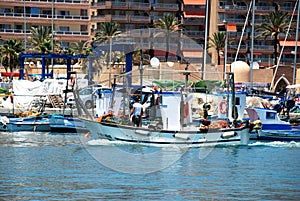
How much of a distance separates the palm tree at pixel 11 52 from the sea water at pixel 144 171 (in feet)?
184

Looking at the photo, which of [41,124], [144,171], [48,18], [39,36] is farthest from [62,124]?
[48,18]

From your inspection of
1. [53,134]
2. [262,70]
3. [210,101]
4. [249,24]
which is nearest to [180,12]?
[249,24]

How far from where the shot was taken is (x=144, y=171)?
130 ft

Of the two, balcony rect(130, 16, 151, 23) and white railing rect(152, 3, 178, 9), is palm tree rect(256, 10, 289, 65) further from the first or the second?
balcony rect(130, 16, 151, 23)

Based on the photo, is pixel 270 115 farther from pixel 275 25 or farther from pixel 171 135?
pixel 275 25

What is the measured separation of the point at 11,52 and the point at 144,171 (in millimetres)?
72870

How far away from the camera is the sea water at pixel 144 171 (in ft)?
109

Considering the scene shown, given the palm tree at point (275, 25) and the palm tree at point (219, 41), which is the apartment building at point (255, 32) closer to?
the palm tree at point (275, 25)

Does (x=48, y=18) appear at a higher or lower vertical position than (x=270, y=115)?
higher

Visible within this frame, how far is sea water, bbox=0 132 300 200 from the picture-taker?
33.1 meters

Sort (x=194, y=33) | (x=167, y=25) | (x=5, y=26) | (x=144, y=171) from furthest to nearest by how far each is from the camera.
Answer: (x=5, y=26) → (x=194, y=33) → (x=167, y=25) → (x=144, y=171)

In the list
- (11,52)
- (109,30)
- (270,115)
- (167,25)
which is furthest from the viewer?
(167,25)

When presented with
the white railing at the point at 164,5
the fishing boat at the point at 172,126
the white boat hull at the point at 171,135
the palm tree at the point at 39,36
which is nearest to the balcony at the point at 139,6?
the white railing at the point at 164,5

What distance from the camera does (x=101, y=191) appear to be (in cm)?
3328
